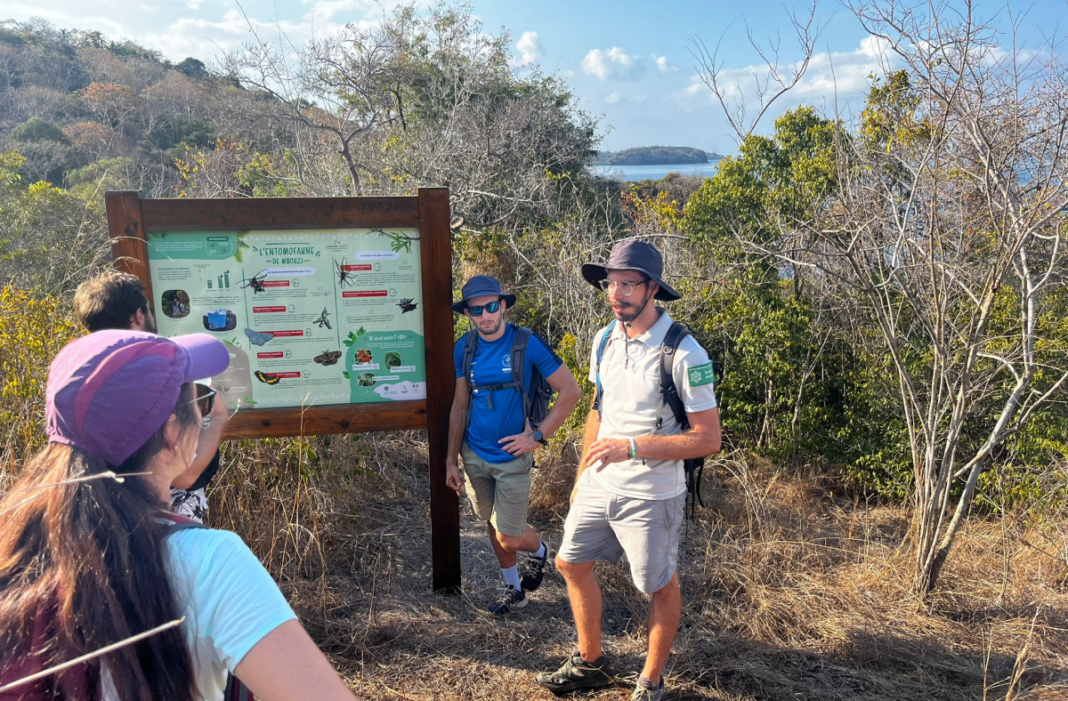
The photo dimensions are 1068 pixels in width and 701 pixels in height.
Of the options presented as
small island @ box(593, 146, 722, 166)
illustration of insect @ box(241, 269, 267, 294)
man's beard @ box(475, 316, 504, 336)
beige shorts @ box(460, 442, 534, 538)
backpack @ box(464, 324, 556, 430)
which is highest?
small island @ box(593, 146, 722, 166)

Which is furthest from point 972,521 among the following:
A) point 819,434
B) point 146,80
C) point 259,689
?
point 146,80

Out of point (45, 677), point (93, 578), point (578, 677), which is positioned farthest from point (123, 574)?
point (578, 677)

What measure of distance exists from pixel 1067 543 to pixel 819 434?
201 centimetres

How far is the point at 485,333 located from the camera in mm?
3385

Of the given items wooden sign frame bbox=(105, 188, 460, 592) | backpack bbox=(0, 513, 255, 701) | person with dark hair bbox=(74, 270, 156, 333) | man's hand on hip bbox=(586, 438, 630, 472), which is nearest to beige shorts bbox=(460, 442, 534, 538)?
wooden sign frame bbox=(105, 188, 460, 592)

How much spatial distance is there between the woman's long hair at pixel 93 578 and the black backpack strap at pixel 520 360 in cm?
239

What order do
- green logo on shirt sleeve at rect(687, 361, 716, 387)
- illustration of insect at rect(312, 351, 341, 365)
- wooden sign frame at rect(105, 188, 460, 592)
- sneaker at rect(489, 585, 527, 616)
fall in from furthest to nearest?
sneaker at rect(489, 585, 527, 616), illustration of insect at rect(312, 351, 341, 365), wooden sign frame at rect(105, 188, 460, 592), green logo on shirt sleeve at rect(687, 361, 716, 387)

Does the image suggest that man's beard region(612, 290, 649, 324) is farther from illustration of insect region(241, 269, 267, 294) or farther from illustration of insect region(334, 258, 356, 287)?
illustration of insect region(241, 269, 267, 294)

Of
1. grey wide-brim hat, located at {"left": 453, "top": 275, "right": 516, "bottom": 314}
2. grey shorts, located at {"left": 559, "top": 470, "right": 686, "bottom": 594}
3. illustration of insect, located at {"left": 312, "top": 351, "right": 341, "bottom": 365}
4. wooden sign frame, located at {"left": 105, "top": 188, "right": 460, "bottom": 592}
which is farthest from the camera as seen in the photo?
illustration of insect, located at {"left": 312, "top": 351, "right": 341, "bottom": 365}

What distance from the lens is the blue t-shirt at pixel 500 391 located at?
3359mm

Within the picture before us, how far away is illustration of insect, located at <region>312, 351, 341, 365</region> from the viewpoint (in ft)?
11.1

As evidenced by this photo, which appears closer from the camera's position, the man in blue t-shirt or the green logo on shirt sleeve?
the green logo on shirt sleeve

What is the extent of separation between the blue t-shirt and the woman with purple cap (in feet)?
7.72

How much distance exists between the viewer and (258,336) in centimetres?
331
